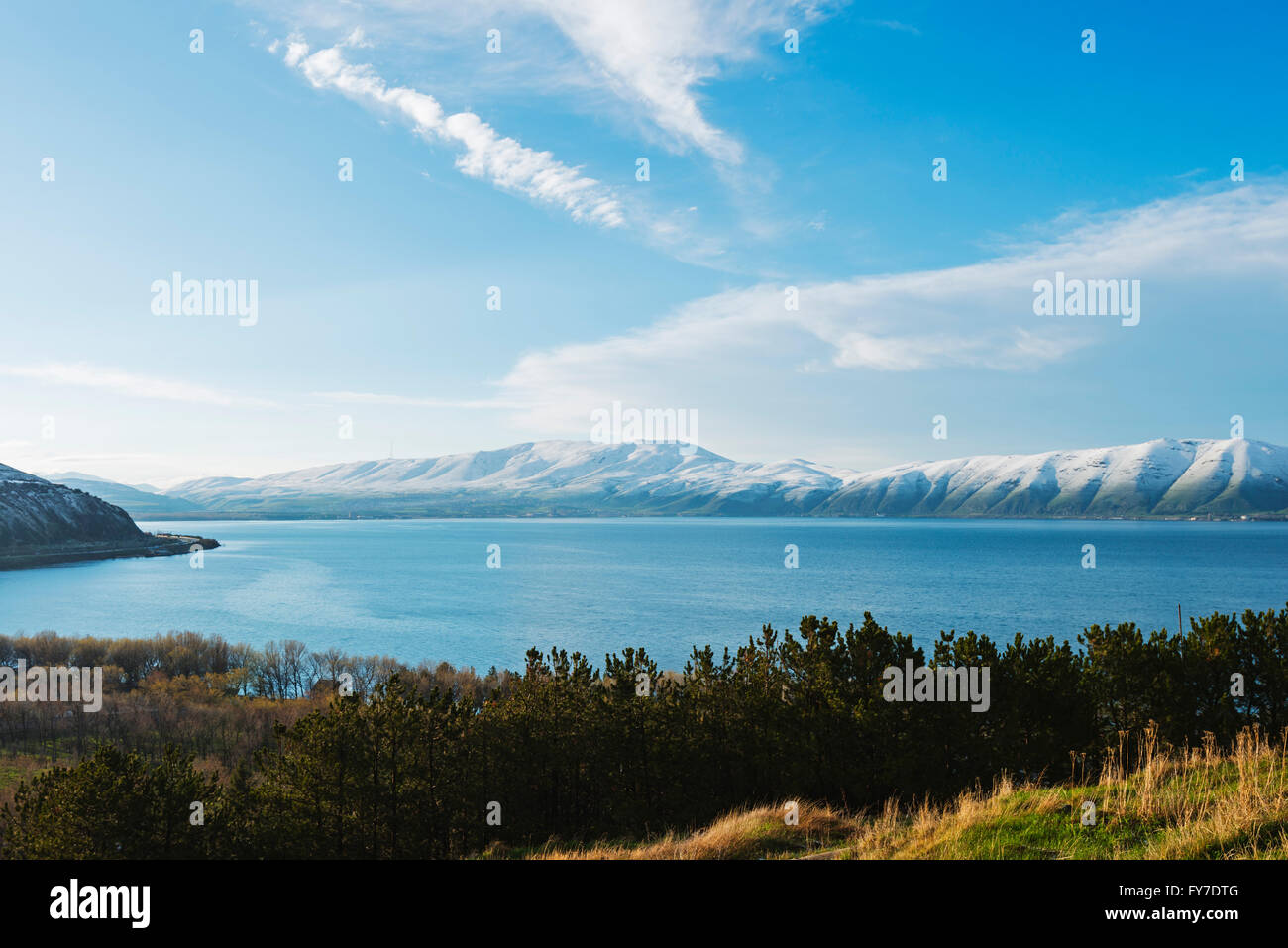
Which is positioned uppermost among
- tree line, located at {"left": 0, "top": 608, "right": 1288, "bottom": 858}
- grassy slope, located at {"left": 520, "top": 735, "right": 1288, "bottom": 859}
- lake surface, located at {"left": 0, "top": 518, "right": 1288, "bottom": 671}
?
grassy slope, located at {"left": 520, "top": 735, "right": 1288, "bottom": 859}

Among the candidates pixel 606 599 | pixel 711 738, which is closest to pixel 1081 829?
pixel 711 738

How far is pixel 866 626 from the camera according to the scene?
26797 mm

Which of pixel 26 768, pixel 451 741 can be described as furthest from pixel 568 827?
pixel 26 768

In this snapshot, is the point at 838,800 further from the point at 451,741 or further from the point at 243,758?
the point at 243,758

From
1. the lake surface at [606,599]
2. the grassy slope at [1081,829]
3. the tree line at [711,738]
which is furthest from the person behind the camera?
the lake surface at [606,599]

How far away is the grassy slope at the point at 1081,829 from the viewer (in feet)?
33.2

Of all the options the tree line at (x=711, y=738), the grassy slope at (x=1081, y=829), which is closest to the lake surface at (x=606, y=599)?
the tree line at (x=711, y=738)

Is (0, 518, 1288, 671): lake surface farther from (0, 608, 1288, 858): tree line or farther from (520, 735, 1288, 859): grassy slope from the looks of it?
(520, 735, 1288, 859): grassy slope

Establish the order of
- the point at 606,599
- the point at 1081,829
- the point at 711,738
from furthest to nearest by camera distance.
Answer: the point at 606,599
the point at 711,738
the point at 1081,829

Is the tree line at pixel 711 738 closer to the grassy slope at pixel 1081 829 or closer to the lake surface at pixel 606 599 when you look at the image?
the grassy slope at pixel 1081 829

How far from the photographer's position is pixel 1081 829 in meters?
11.9

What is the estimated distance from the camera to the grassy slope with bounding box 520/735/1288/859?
10.1 m

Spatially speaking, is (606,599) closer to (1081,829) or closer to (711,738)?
(711,738)

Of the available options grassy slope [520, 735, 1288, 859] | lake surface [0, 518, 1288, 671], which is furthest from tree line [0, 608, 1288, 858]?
lake surface [0, 518, 1288, 671]
